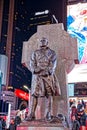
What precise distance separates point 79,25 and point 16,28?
126ft

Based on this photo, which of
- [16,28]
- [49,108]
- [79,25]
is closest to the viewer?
[49,108]

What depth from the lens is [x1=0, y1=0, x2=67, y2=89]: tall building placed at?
2135 inches

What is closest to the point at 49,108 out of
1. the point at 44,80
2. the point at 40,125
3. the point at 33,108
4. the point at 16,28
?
the point at 33,108

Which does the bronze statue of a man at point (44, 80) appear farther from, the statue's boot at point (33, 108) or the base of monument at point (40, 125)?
the base of monument at point (40, 125)

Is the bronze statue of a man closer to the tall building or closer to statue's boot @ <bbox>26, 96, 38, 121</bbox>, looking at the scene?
statue's boot @ <bbox>26, 96, 38, 121</bbox>

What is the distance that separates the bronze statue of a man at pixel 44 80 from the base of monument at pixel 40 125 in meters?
0.18

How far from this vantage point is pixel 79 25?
23.3 meters

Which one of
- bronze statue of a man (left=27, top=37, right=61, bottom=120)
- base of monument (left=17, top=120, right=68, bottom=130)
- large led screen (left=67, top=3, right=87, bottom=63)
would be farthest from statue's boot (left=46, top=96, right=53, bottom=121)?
large led screen (left=67, top=3, right=87, bottom=63)

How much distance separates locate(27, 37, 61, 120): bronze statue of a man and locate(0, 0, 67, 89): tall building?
142 feet

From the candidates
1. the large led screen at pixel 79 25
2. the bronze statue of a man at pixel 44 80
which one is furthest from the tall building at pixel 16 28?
the bronze statue of a man at pixel 44 80

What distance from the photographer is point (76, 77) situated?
819 inches

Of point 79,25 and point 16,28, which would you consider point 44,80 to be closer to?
point 79,25

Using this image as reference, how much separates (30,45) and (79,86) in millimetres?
15800

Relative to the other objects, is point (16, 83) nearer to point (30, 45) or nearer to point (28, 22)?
point (28, 22)
